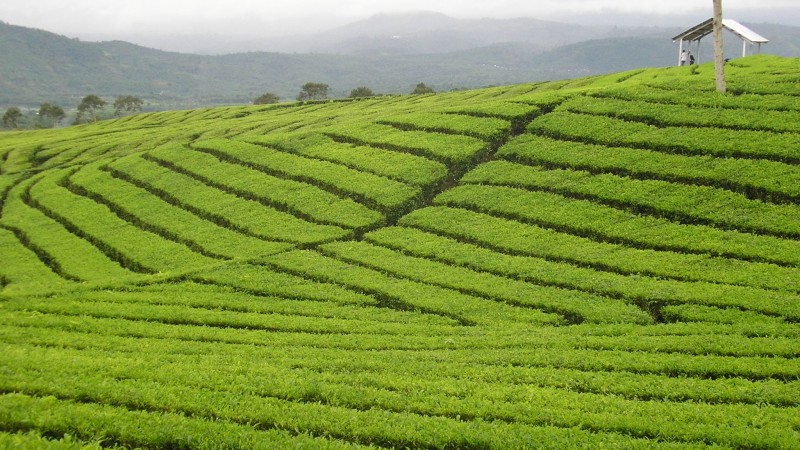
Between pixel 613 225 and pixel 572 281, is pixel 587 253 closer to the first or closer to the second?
pixel 572 281

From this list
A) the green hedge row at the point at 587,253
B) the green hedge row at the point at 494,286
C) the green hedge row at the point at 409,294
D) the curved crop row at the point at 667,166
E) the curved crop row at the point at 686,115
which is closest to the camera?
the green hedge row at the point at 494,286

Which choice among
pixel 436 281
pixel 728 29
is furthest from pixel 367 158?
pixel 728 29

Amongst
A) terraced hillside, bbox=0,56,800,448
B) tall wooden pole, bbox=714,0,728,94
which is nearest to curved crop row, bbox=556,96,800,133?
terraced hillside, bbox=0,56,800,448

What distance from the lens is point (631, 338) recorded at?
1922cm

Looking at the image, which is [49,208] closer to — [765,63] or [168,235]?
[168,235]

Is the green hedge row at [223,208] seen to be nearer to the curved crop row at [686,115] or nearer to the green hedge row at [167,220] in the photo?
the green hedge row at [167,220]

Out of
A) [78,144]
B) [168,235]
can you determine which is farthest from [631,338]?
[78,144]

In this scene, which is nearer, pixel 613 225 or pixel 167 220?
pixel 613 225

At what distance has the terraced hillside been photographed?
13375mm

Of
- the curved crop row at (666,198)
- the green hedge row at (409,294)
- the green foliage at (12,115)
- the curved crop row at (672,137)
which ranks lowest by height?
the green hedge row at (409,294)

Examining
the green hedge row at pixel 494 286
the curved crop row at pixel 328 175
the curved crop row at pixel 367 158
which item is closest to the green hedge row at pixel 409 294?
the green hedge row at pixel 494 286

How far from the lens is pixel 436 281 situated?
26.1 m

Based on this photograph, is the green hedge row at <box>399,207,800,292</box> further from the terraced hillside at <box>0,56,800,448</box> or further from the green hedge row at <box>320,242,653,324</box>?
the green hedge row at <box>320,242,653,324</box>

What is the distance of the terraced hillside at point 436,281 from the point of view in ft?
43.9
